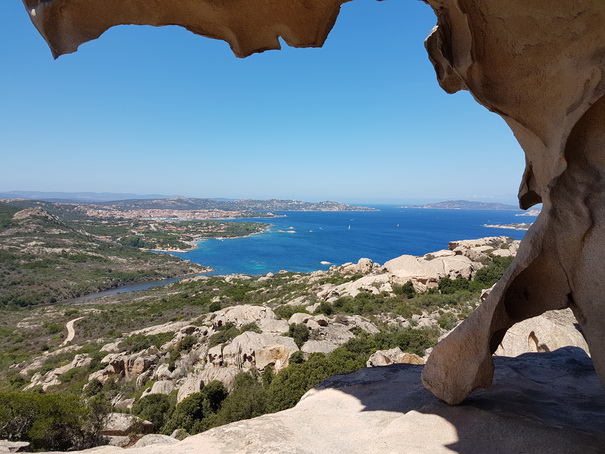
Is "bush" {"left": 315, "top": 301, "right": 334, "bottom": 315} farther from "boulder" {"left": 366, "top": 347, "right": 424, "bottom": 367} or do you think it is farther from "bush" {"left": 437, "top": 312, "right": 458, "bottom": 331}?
"boulder" {"left": 366, "top": 347, "right": 424, "bottom": 367}

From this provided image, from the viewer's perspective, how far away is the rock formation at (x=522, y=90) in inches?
157

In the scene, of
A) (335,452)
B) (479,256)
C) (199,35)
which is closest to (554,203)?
(335,452)

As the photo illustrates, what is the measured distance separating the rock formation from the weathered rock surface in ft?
1.88

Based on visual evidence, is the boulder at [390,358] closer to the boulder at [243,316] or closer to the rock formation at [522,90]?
the rock formation at [522,90]

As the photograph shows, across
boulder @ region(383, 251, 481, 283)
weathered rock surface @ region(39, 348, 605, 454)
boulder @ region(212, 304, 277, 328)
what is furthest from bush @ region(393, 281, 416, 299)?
weathered rock surface @ region(39, 348, 605, 454)

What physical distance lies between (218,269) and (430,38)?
3290 inches

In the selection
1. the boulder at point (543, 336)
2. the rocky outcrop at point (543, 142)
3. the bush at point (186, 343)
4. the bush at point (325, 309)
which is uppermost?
the rocky outcrop at point (543, 142)

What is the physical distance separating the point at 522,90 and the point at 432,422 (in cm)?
479

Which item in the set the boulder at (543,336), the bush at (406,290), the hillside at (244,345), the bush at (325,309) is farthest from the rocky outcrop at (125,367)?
the bush at (406,290)

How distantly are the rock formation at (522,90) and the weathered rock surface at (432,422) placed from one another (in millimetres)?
574

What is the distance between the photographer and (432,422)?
453 cm

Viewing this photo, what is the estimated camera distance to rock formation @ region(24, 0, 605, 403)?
4.00 m

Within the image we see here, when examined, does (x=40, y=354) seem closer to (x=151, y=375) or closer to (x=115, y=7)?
(x=151, y=375)

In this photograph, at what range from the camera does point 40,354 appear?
2853 cm
